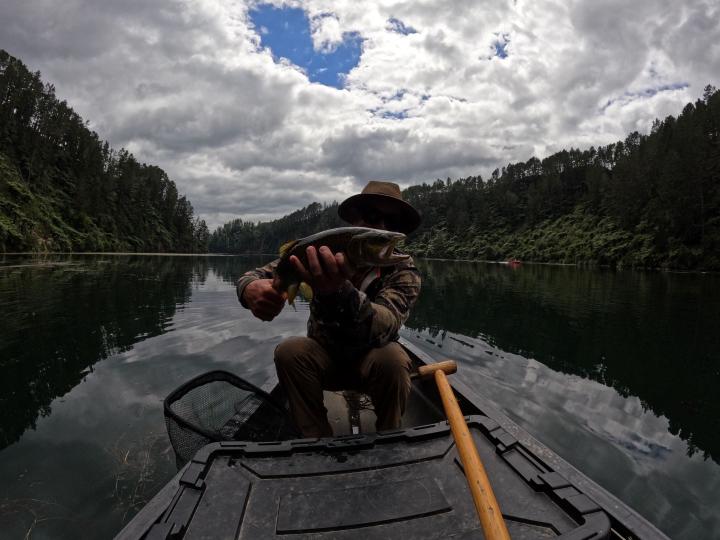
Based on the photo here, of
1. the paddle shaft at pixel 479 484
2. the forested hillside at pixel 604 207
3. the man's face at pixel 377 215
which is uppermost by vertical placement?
the forested hillside at pixel 604 207

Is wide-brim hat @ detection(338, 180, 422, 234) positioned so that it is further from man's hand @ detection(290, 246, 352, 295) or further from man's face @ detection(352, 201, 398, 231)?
man's hand @ detection(290, 246, 352, 295)

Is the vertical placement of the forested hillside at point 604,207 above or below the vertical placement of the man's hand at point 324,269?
above

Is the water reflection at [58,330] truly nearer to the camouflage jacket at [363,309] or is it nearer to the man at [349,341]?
the man at [349,341]

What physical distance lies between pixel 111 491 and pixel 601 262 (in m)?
70.2

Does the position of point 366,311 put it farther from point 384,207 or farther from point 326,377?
point 384,207

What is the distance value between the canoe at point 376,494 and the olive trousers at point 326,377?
1.59ft

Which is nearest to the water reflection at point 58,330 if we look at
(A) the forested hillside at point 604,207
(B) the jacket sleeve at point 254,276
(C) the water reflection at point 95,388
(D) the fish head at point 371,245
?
(C) the water reflection at point 95,388

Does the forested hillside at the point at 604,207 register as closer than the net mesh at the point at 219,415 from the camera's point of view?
No

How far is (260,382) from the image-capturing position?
28.9ft

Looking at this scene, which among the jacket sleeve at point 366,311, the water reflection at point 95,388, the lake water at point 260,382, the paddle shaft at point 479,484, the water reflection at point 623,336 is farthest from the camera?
the water reflection at point 623,336

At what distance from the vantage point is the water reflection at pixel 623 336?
800 cm

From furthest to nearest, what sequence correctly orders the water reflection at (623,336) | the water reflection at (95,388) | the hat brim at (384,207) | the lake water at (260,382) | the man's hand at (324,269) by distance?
1. the water reflection at (623,336)
2. the lake water at (260,382)
3. the water reflection at (95,388)
4. the hat brim at (384,207)
5. the man's hand at (324,269)

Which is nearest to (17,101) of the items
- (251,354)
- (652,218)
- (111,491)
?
(251,354)

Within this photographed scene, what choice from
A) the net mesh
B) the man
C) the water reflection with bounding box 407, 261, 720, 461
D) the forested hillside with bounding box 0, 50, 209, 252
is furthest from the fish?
the forested hillside with bounding box 0, 50, 209, 252
